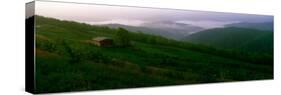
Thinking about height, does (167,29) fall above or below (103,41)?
above

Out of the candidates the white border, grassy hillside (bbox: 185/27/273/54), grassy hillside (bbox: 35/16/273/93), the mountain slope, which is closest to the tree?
grassy hillside (bbox: 35/16/273/93)

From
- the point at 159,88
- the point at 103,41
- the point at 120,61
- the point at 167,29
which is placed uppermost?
the point at 167,29

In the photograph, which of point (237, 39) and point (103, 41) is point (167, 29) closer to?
point (103, 41)

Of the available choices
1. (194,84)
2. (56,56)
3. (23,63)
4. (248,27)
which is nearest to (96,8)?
(56,56)

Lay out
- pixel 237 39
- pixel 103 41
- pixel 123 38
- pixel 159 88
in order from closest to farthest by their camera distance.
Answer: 1. pixel 103 41
2. pixel 123 38
3. pixel 159 88
4. pixel 237 39

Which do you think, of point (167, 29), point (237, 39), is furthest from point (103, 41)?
point (237, 39)

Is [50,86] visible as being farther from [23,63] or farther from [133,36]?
[133,36]

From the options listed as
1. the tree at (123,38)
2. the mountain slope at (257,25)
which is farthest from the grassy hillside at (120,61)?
the mountain slope at (257,25)
